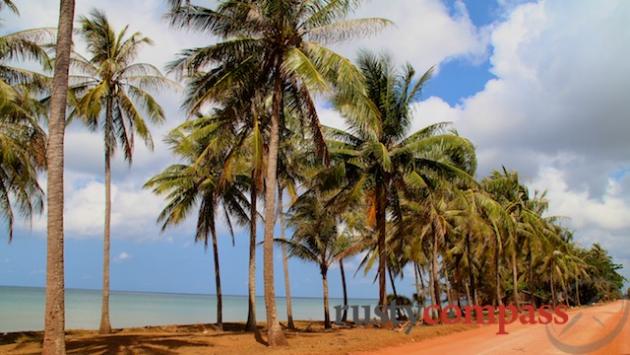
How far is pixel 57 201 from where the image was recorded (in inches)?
396

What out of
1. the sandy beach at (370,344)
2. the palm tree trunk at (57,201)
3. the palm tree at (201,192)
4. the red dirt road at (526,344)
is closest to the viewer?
the palm tree trunk at (57,201)

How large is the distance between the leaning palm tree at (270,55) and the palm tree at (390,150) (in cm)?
466

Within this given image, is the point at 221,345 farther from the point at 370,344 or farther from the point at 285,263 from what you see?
the point at 285,263

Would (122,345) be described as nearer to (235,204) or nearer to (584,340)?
(235,204)

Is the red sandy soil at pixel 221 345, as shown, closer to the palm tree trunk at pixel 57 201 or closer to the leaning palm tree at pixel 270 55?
the leaning palm tree at pixel 270 55

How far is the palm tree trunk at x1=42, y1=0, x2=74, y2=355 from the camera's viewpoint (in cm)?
976

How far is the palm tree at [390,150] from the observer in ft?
67.6

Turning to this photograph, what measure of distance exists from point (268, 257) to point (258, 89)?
5.56 meters

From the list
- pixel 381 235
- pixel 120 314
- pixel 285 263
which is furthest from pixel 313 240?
pixel 120 314

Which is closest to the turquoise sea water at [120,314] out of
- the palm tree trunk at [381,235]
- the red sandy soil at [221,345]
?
the red sandy soil at [221,345]

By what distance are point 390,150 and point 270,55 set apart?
7.31 meters

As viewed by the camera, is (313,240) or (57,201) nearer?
(57,201)

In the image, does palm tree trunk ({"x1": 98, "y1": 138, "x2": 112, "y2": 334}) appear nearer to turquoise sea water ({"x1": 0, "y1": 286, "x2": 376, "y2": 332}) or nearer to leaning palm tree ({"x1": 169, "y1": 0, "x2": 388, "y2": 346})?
leaning palm tree ({"x1": 169, "y1": 0, "x2": 388, "y2": 346})

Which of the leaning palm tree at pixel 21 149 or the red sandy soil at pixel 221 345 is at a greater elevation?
the leaning palm tree at pixel 21 149
